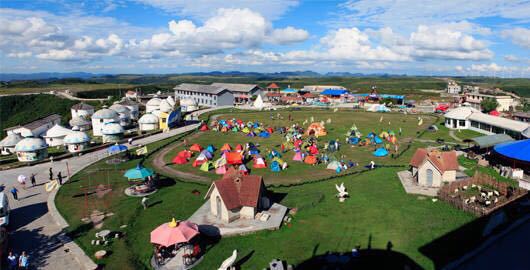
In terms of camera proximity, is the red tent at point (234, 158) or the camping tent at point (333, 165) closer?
the camping tent at point (333, 165)

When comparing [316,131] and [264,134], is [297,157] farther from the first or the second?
[316,131]

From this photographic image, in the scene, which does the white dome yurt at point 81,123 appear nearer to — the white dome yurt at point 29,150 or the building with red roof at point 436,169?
the white dome yurt at point 29,150

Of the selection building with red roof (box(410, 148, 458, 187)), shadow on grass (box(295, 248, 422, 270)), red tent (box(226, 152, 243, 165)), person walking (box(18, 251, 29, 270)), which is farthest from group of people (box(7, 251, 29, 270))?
building with red roof (box(410, 148, 458, 187))

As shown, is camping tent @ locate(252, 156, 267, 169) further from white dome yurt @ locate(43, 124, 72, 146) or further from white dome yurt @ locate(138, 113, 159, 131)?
white dome yurt @ locate(43, 124, 72, 146)

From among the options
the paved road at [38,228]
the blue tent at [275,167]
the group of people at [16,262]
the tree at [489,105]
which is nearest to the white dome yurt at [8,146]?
the paved road at [38,228]

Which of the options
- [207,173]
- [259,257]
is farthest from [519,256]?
[207,173]
